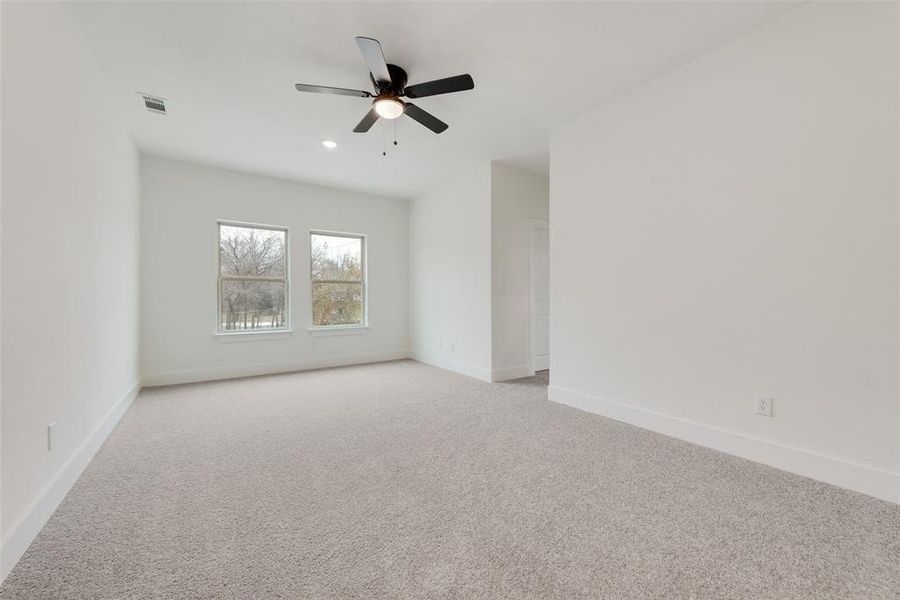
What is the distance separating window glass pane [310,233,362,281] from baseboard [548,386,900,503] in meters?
3.97

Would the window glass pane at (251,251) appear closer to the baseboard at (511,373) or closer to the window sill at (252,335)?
the window sill at (252,335)

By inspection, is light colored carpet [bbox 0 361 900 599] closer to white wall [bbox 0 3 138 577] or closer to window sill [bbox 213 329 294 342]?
white wall [bbox 0 3 138 577]

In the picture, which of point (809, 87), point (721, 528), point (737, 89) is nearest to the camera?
point (721, 528)

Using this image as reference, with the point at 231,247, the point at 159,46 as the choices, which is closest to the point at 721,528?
the point at 159,46

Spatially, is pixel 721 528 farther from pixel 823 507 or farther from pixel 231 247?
pixel 231 247

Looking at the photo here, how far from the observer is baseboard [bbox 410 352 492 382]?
4.44 metres

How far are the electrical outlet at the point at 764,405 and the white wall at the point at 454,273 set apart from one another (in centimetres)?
255

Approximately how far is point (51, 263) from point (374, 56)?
193 centimetres

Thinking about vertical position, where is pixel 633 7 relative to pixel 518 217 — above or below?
above

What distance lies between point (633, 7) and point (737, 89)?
0.89 m

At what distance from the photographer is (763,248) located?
7.25ft

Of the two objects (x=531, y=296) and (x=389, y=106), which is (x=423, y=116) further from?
(x=531, y=296)

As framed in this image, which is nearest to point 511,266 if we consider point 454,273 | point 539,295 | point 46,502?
point 539,295

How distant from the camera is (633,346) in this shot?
289 cm
